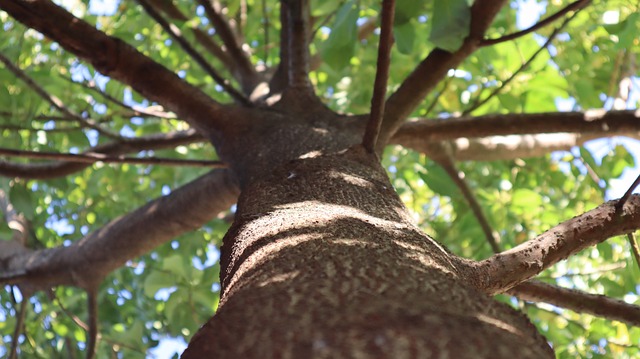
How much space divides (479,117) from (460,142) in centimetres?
87

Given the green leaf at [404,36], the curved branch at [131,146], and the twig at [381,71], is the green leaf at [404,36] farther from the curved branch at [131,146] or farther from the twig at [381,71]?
the curved branch at [131,146]

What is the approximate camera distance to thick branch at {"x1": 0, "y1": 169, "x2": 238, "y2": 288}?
2441mm

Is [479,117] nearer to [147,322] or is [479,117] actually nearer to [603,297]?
[603,297]

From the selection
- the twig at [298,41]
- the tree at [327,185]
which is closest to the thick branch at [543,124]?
the tree at [327,185]

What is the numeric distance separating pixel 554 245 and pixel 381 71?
22.7 inches

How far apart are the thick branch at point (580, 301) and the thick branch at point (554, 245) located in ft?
0.64

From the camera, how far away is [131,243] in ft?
8.60

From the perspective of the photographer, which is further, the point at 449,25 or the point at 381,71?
the point at 449,25

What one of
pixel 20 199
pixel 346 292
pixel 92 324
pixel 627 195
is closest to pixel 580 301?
pixel 627 195

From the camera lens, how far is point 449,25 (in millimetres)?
1842

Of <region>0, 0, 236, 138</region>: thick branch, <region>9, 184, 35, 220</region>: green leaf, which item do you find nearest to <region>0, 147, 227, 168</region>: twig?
<region>0, 0, 236, 138</region>: thick branch

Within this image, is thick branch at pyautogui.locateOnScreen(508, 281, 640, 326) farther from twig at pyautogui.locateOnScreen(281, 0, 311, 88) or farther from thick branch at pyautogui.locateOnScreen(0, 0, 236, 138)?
twig at pyautogui.locateOnScreen(281, 0, 311, 88)

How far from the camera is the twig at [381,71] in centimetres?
154

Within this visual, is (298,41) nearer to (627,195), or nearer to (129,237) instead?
(129,237)
